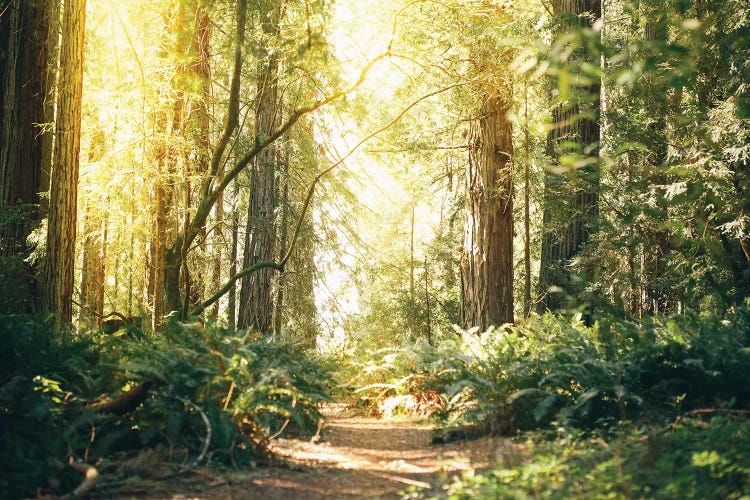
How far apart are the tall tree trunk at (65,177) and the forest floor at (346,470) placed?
4.11 m

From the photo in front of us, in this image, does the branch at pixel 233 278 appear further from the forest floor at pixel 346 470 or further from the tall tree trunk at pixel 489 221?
the tall tree trunk at pixel 489 221

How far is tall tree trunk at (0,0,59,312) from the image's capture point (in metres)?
10.3

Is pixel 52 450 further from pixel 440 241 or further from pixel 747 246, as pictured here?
pixel 440 241

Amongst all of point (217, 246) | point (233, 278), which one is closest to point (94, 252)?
point (217, 246)

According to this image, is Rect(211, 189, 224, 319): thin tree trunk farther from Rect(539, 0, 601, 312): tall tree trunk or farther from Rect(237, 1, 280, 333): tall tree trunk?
Rect(539, 0, 601, 312): tall tree trunk

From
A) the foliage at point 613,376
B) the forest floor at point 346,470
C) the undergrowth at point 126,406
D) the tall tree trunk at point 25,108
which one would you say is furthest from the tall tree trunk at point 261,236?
the undergrowth at point 126,406

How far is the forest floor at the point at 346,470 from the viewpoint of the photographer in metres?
3.70

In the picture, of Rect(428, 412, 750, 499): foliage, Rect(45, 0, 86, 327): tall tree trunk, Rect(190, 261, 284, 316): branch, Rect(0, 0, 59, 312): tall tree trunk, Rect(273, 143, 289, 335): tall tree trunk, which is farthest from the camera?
Rect(273, 143, 289, 335): tall tree trunk

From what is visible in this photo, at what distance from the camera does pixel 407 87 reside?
1065 cm

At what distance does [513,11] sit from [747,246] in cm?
469

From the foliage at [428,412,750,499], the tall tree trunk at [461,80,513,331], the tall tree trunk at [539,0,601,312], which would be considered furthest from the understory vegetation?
the tall tree trunk at [461,80,513,331]

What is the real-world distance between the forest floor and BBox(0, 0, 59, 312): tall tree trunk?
274 inches

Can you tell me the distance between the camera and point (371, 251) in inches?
639

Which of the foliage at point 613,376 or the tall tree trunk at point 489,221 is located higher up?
the tall tree trunk at point 489,221
